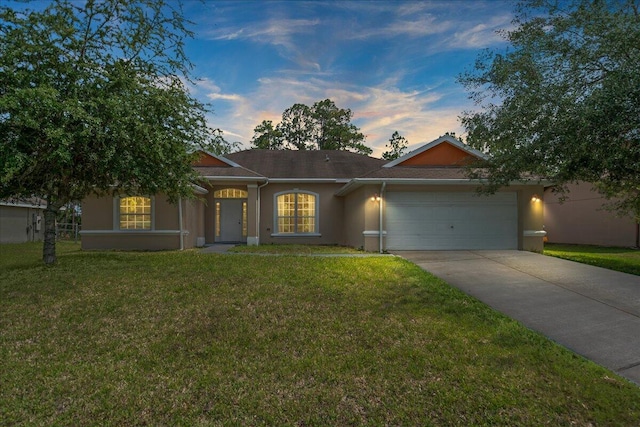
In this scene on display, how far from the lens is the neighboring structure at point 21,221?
65.7ft

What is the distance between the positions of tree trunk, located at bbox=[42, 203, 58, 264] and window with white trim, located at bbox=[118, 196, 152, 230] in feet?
13.1

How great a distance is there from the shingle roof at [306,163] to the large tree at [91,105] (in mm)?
7283

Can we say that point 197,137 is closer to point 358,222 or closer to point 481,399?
point 358,222

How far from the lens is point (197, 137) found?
9.62 meters

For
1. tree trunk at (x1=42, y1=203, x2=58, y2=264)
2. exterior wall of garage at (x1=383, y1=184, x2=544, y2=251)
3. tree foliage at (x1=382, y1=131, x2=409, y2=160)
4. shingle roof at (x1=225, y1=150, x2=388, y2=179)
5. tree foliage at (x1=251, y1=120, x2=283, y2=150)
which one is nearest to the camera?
tree trunk at (x1=42, y1=203, x2=58, y2=264)

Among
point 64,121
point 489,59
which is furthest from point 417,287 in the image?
point 64,121

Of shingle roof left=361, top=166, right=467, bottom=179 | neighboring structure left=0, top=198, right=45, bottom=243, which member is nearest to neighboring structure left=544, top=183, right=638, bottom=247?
shingle roof left=361, top=166, right=467, bottom=179

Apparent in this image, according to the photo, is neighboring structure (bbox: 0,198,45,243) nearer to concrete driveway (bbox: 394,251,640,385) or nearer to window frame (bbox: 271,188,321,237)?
window frame (bbox: 271,188,321,237)

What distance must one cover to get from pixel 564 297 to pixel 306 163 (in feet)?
43.7

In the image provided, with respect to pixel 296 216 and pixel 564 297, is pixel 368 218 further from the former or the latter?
pixel 564 297


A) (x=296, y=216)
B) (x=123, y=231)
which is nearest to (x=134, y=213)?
(x=123, y=231)

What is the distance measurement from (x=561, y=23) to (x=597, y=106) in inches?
89.1

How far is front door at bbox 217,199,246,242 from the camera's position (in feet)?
52.8

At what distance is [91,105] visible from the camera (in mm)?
7094
